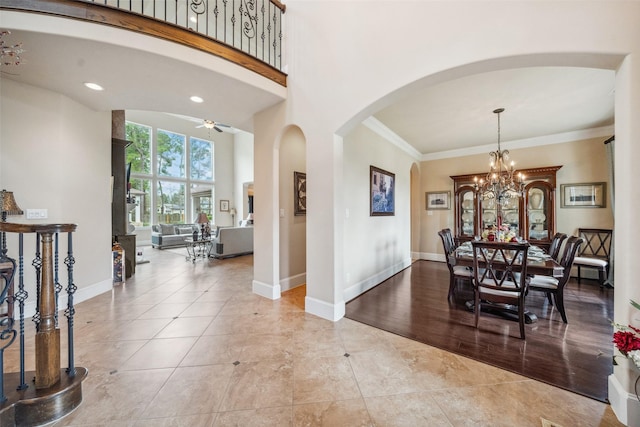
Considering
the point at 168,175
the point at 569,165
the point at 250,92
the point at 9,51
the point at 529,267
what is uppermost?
the point at 168,175

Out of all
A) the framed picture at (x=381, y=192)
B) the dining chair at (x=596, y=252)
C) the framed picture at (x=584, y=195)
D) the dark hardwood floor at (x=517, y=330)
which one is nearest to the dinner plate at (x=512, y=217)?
the framed picture at (x=584, y=195)

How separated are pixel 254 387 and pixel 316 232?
1.62m

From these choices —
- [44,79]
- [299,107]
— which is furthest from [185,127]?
[299,107]

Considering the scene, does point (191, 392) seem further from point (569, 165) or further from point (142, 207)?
point (142, 207)

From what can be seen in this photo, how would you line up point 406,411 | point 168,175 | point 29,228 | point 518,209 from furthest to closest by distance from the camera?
point 168,175, point 518,209, point 406,411, point 29,228

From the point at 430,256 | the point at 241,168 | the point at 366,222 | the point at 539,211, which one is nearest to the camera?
the point at 366,222

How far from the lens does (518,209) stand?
4.92 m

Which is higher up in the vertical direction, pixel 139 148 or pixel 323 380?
pixel 139 148

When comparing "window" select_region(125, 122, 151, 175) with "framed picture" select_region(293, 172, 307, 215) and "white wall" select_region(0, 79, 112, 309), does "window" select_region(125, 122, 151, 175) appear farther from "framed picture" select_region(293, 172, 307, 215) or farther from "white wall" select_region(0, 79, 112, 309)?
"framed picture" select_region(293, 172, 307, 215)

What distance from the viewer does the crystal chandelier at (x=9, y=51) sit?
1796mm

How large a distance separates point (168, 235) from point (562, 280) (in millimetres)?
9796

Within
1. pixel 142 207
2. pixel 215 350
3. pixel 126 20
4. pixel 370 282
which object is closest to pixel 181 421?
pixel 215 350

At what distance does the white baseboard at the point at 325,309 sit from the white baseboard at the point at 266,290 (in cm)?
64

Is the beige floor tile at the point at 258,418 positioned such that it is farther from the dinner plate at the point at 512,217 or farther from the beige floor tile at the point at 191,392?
the dinner plate at the point at 512,217
